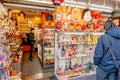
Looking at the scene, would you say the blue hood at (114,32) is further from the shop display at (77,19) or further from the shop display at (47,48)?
the shop display at (47,48)

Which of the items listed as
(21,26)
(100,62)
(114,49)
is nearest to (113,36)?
(114,49)

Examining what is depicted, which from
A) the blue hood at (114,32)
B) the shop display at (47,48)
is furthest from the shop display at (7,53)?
the blue hood at (114,32)

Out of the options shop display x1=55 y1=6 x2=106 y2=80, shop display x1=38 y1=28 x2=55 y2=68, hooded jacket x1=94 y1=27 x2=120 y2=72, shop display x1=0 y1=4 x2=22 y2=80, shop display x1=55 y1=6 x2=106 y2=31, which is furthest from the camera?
shop display x1=38 y1=28 x2=55 y2=68

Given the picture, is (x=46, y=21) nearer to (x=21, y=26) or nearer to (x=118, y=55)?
(x=118, y=55)

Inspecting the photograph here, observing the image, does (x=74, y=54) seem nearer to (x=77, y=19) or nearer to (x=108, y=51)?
(x=77, y=19)

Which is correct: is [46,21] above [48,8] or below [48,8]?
below

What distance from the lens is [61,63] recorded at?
4.26 metres

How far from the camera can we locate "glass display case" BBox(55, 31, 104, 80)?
408 centimetres

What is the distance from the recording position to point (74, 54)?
4285mm

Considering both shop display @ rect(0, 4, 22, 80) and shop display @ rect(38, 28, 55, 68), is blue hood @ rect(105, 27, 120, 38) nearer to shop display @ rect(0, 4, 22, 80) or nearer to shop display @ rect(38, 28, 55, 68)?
shop display @ rect(0, 4, 22, 80)

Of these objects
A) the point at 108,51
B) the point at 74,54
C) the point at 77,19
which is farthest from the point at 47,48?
the point at 108,51

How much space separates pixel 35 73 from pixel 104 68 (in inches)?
133

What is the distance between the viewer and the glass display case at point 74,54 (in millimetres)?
4082

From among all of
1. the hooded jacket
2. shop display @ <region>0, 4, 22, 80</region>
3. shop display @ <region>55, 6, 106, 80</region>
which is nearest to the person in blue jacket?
the hooded jacket
